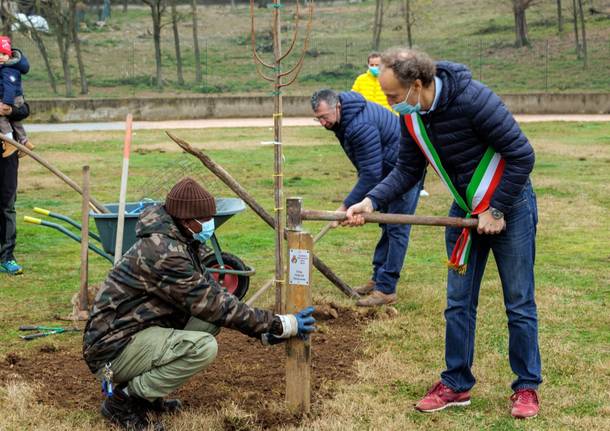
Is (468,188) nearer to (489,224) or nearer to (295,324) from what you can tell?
(489,224)

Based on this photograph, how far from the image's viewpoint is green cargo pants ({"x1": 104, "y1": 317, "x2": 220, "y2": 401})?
15.0 ft

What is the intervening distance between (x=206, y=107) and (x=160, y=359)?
21.8 metres

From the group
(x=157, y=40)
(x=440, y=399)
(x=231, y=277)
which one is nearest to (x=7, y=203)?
(x=231, y=277)

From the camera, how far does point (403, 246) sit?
287 inches

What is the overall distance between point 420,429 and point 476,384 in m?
0.77

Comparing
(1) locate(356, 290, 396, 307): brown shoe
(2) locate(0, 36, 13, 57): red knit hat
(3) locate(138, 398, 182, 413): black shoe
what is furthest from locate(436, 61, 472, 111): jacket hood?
(2) locate(0, 36, 13, 57): red knit hat

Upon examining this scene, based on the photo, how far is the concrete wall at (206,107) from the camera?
2494 cm

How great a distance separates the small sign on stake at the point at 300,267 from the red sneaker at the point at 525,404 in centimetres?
127

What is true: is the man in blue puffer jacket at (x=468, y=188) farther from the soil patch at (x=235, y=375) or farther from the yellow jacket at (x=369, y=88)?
the yellow jacket at (x=369, y=88)

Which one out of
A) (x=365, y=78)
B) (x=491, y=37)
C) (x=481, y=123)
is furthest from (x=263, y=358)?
(x=491, y=37)

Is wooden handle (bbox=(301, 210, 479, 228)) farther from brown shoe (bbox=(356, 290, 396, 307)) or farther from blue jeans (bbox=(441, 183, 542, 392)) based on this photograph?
brown shoe (bbox=(356, 290, 396, 307))

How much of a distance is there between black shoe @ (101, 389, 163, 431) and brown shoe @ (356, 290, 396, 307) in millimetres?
2663

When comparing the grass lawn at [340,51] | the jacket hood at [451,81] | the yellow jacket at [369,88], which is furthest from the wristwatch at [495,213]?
the grass lawn at [340,51]

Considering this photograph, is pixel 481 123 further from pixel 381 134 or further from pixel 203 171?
pixel 203 171
